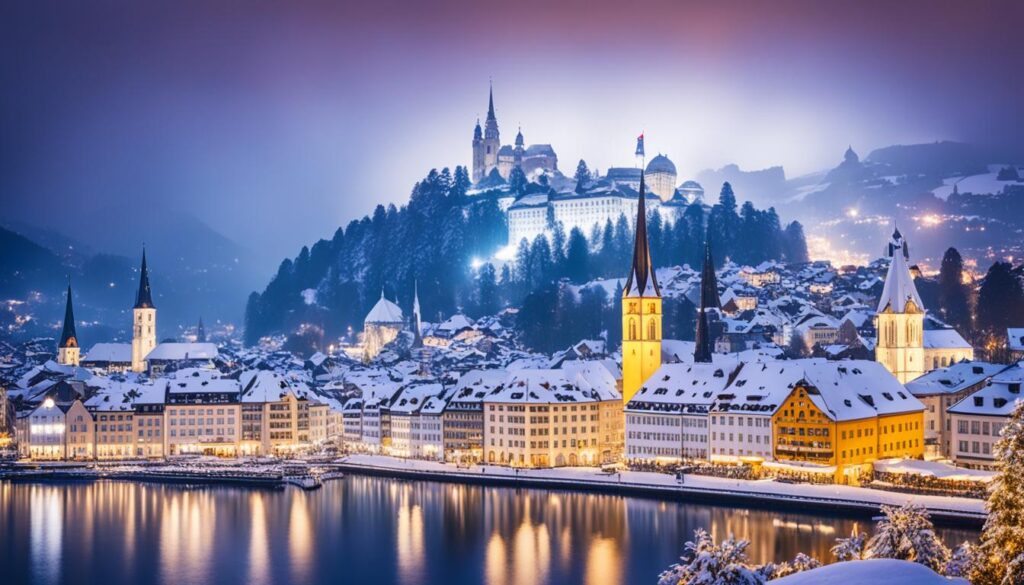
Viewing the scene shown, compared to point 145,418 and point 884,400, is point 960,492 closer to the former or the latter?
point 884,400

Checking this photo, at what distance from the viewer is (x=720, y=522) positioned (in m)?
45.6

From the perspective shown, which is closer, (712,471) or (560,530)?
(560,530)

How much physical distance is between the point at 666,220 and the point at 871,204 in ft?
148

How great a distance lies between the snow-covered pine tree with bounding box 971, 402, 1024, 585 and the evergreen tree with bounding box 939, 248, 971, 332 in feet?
223

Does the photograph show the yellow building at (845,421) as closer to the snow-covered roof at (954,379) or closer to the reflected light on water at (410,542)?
the snow-covered roof at (954,379)

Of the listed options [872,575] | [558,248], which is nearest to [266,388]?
[558,248]

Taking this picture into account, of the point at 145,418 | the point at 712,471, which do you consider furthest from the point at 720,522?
the point at 145,418

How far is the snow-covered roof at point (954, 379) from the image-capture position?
201ft

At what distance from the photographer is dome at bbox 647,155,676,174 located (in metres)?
137

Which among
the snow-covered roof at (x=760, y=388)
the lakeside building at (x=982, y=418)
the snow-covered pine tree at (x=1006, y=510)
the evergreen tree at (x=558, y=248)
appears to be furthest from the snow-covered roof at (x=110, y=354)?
the snow-covered pine tree at (x=1006, y=510)

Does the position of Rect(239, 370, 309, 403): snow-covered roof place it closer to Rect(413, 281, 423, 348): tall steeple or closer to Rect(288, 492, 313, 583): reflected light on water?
Rect(288, 492, 313, 583): reflected light on water

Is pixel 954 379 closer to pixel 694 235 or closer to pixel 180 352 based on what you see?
pixel 694 235

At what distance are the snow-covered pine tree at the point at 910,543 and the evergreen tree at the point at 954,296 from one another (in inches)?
2553

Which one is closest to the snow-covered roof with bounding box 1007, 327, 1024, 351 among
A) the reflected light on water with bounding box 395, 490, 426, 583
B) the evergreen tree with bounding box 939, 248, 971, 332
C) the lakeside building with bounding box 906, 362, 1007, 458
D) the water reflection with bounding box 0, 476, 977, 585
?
the lakeside building with bounding box 906, 362, 1007, 458
